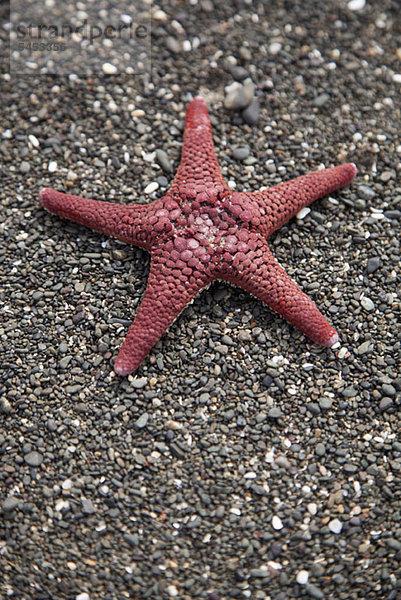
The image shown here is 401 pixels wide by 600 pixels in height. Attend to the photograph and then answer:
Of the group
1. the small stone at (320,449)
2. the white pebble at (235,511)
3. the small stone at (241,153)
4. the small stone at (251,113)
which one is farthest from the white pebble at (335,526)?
the small stone at (251,113)

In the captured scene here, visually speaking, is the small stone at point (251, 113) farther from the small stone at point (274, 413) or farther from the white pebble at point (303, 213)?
the small stone at point (274, 413)

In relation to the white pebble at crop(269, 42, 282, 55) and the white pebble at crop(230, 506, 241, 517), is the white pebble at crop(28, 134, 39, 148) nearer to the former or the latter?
the white pebble at crop(269, 42, 282, 55)

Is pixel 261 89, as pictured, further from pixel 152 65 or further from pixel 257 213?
pixel 257 213

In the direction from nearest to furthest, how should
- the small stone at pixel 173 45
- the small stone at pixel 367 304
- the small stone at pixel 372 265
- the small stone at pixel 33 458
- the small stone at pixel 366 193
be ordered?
the small stone at pixel 33 458 → the small stone at pixel 367 304 → the small stone at pixel 372 265 → the small stone at pixel 366 193 → the small stone at pixel 173 45

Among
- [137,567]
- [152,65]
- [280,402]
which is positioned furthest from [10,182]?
[137,567]

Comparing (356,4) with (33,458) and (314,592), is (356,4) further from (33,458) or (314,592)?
(314,592)

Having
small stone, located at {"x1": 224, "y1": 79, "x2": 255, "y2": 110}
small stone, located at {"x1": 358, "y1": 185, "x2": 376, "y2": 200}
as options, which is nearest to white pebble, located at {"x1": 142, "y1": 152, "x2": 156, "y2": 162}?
small stone, located at {"x1": 224, "y1": 79, "x2": 255, "y2": 110}
